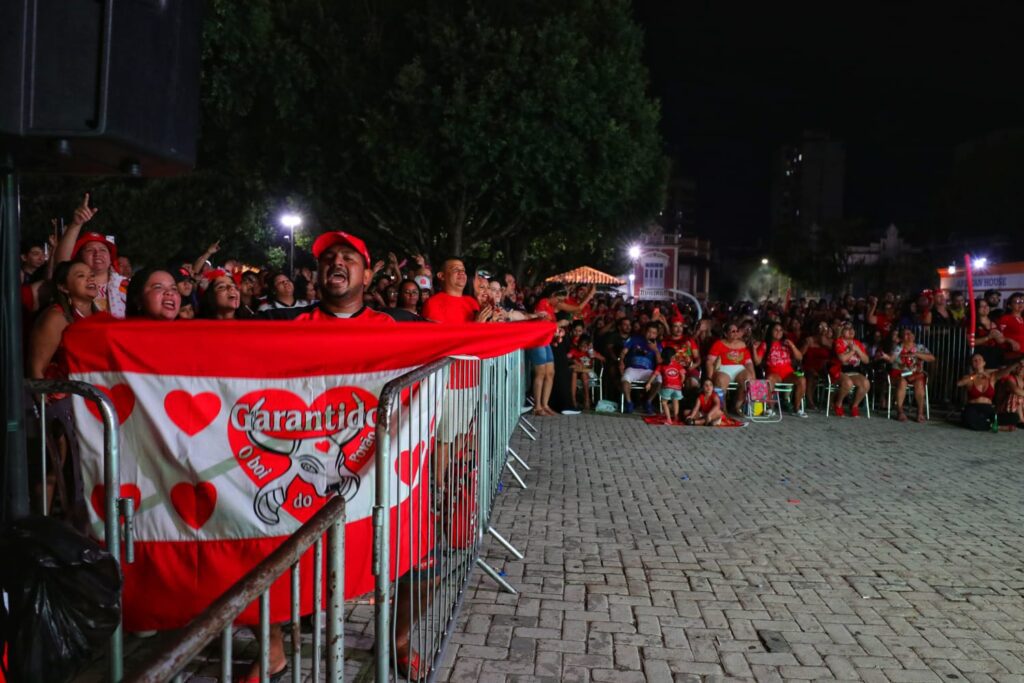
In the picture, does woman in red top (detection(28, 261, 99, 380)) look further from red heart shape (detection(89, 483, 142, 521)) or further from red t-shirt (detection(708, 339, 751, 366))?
red t-shirt (detection(708, 339, 751, 366))

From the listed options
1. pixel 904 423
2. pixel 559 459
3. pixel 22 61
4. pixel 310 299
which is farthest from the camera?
pixel 904 423

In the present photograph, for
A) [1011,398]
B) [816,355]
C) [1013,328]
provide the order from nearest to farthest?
[1011,398], [1013,328], [816,355]

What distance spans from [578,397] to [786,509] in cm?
Result: 688

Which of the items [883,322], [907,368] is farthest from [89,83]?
[883,322]

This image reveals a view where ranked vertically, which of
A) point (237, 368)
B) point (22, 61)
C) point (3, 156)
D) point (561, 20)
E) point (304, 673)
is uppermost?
point (561, 20)

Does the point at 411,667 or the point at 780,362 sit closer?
the point at 411,667

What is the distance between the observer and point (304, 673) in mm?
3932

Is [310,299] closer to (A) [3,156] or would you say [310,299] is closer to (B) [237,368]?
(B) [237,368]

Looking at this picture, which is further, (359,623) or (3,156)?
(359,623)

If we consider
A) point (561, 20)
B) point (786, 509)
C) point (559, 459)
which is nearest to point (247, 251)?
point (561, 20)

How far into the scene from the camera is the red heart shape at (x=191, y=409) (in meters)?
3.65

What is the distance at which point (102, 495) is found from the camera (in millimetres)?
3635

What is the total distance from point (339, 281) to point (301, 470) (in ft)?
3.78

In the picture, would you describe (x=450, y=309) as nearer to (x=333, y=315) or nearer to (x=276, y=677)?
(x=333, y=315)
